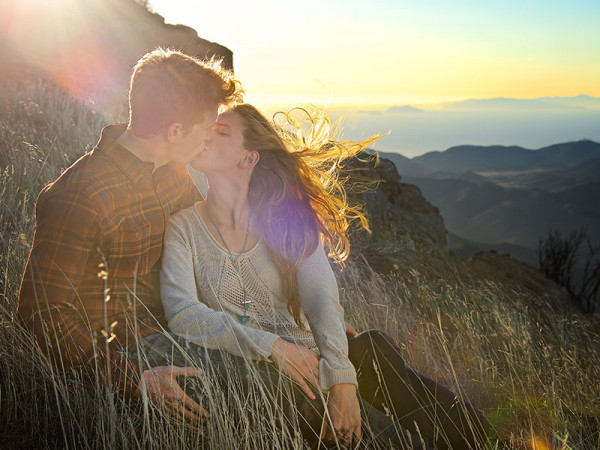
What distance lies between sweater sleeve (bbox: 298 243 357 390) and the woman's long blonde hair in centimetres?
7

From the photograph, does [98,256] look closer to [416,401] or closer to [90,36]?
[416,401]

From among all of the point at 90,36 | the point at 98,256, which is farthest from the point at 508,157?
the point at 98,256

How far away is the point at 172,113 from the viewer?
2.59 m

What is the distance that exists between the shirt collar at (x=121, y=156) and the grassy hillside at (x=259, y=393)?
0.56m

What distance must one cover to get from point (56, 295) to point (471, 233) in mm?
80122

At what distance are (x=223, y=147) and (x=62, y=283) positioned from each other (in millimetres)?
1207

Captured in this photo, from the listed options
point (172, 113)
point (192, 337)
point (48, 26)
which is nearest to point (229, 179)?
point (172, 113)

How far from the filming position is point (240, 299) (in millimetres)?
2803

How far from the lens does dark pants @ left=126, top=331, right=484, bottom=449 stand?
2318 mm

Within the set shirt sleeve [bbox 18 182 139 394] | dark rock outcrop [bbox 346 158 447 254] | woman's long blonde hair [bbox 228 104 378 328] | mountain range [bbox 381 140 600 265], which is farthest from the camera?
mountain range [bbox 381 140 600 265]

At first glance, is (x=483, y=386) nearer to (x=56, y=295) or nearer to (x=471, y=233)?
(x=56, y=295)

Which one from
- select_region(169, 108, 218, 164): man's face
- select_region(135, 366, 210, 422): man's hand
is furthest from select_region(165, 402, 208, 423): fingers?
select_region(169, 108, 218, 164): man's face

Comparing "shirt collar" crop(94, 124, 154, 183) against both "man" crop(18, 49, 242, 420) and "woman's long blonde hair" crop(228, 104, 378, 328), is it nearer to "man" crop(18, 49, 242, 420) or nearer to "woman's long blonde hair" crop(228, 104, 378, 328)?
"man" crop(18, 49, 242, 420)

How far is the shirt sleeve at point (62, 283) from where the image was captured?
7.00 ft
